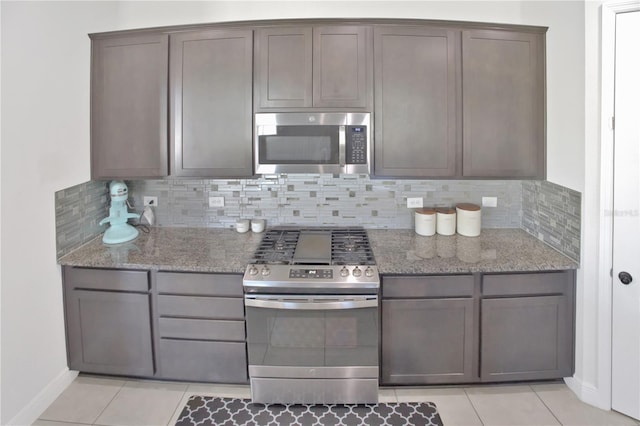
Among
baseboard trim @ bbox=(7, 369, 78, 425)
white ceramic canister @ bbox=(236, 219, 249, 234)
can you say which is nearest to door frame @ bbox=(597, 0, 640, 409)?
white ceramic canister @ bbox=(236, 219, 249, 234)

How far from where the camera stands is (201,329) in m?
2.51

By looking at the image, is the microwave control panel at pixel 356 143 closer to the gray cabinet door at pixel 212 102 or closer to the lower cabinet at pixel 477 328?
the gray cabinet door at pixel 212 102

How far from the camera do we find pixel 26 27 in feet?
7.31

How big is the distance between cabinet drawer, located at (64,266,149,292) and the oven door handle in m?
0.75

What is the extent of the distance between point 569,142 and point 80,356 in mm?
3233

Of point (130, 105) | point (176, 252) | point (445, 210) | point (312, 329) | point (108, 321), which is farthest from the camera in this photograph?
point (445, 210)

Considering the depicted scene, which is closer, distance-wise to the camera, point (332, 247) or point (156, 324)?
point (156, 324)

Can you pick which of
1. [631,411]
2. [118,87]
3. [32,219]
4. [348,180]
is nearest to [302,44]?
[348,180]

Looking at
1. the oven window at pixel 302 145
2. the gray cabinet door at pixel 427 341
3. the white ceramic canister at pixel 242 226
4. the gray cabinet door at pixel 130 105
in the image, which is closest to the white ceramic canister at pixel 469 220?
the gray cabinet door at pixel 427 341

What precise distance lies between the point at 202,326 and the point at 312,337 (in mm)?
671

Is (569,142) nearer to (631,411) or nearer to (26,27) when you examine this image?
(631,411)

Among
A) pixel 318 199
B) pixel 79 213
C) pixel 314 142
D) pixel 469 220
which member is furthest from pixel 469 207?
pixel 79 213

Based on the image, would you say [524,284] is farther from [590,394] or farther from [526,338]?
[590,394]

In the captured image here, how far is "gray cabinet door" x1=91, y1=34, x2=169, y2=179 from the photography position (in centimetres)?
279
